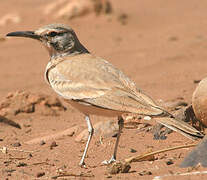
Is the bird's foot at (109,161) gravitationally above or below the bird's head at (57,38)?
below

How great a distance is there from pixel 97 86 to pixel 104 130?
51.6 inches

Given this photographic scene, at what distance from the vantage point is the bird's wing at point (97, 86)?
4660mm

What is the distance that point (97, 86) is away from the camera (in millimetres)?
4906

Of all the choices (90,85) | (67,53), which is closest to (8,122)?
(67,53)

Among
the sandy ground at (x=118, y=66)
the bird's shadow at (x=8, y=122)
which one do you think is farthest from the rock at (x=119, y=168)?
the bird's shadow at (x=8, y=122)

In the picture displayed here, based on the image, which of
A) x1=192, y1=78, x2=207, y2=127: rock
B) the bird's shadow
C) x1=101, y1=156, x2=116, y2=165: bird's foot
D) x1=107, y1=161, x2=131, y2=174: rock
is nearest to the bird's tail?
x1=107, y1=161, x2=131, y2=174: rock

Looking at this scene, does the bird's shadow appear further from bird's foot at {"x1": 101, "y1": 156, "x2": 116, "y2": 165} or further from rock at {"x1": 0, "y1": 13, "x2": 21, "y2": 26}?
rock at {"x1": 0, "y1": 13, "x2": 21, "y2": 26}

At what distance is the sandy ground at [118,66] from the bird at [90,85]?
0.46 m

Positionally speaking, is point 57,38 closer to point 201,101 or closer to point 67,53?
point 67,53

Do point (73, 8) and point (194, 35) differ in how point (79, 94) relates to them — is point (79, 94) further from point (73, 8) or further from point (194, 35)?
point (73, 8)

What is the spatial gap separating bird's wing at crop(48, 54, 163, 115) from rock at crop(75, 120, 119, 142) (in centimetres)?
98

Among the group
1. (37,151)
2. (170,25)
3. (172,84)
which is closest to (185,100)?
(172,84)

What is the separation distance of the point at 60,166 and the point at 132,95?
98 cm

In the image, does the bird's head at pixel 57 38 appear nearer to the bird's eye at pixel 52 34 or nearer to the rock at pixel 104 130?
the bird's eye at pixel 52 34
